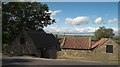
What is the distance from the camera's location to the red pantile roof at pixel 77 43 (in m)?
39.5

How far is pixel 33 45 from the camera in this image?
37250 millimetres

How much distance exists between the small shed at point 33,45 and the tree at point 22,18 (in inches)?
88.4

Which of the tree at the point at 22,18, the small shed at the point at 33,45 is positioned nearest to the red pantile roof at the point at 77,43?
the small shed at the point at 33,45

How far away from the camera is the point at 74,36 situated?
143 ft

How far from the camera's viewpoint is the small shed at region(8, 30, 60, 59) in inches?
1467

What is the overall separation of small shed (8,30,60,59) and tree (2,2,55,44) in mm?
2246

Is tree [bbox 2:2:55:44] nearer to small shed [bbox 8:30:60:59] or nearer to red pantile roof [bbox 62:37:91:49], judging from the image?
small shed [bbox 8:30:60:59]

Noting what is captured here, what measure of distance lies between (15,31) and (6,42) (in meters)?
2.28

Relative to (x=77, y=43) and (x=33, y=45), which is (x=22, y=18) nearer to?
(x=33, y=45)

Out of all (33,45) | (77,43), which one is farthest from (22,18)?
(77,43)

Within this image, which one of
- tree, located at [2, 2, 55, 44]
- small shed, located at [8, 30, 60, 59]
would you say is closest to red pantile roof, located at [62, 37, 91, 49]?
small shed, located at [8, 30, 60, 59]

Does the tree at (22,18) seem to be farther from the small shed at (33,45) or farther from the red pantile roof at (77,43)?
the red pantile roof at (77,43)

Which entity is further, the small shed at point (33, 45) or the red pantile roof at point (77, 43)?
the red pantile roof at point (77, 43)

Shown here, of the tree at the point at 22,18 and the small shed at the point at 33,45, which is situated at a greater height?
the tree at the point at 22,18
